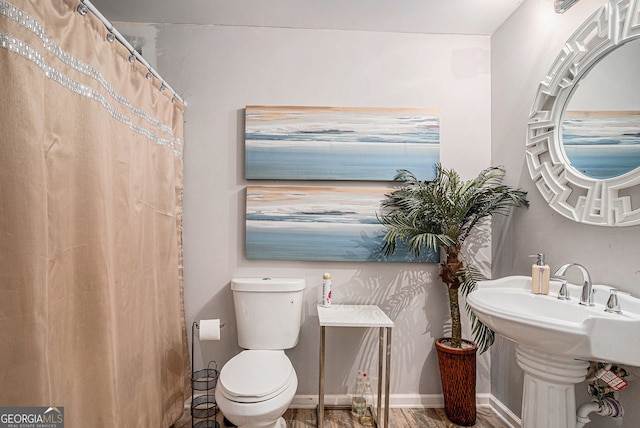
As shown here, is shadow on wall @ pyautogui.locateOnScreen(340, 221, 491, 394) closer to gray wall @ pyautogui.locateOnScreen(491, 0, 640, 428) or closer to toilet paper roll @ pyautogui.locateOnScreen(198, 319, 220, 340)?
gray wall @ pyautogui.locateOnScreen(491, 0, 640, 428)

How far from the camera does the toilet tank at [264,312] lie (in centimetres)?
215

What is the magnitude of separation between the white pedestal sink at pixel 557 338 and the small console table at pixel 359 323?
0.55 meters

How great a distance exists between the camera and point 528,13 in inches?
81.1

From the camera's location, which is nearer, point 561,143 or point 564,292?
point 564,292

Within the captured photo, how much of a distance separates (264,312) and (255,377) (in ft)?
1.45

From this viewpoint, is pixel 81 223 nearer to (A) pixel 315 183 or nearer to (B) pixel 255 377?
(B) pixel 255 377

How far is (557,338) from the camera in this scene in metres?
1.25

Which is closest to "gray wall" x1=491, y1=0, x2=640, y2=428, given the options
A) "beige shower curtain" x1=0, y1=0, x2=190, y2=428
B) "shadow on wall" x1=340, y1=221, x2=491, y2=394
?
"shadow on wall" x1=340, y1=221, x2=491, y2=394

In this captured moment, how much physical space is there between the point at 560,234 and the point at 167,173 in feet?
6.65

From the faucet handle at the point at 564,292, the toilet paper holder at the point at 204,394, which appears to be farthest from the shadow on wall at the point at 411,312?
the toilet paper holder at the point at 204,394

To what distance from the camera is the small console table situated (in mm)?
1963

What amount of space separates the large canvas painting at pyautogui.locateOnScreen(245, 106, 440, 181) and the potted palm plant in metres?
0.26

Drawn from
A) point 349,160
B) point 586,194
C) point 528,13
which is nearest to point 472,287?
point 586,194
